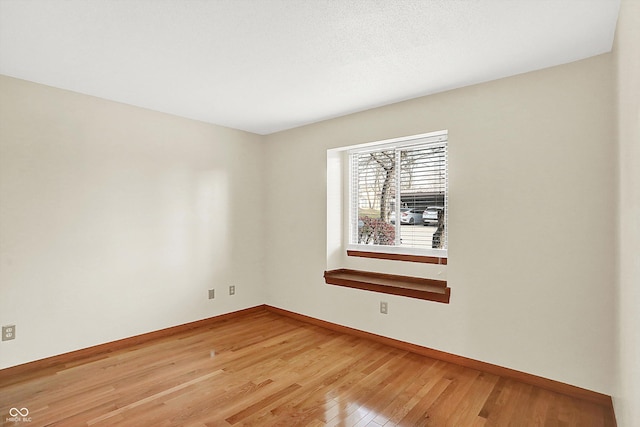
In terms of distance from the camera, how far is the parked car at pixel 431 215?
11.1 feet

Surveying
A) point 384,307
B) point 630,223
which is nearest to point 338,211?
point 384,307

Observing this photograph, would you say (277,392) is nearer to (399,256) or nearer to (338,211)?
(399,256)

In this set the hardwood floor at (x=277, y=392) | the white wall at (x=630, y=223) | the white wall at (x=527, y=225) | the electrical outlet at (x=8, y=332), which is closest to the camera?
the white wall at (x=630, y=223)

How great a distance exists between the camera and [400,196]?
12.1ft

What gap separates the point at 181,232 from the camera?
12.8 ft

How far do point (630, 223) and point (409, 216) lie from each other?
2106 millimetres

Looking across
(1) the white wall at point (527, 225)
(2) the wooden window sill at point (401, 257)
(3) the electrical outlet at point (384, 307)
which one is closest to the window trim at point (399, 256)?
(2) the wooden window sill at point (401, 257)

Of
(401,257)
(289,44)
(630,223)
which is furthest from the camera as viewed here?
(401,257)

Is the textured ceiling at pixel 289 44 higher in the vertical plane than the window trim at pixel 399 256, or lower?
higher

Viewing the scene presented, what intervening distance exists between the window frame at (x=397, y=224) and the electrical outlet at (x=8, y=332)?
10.6ft

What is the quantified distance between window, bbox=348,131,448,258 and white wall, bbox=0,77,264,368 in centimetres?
162

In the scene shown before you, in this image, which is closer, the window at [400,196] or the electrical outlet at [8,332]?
the electrical outlet at [8,332]

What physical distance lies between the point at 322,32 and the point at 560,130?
6.22 ft

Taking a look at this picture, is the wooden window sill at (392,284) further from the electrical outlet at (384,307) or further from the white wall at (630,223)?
the white wall at (630,223)
